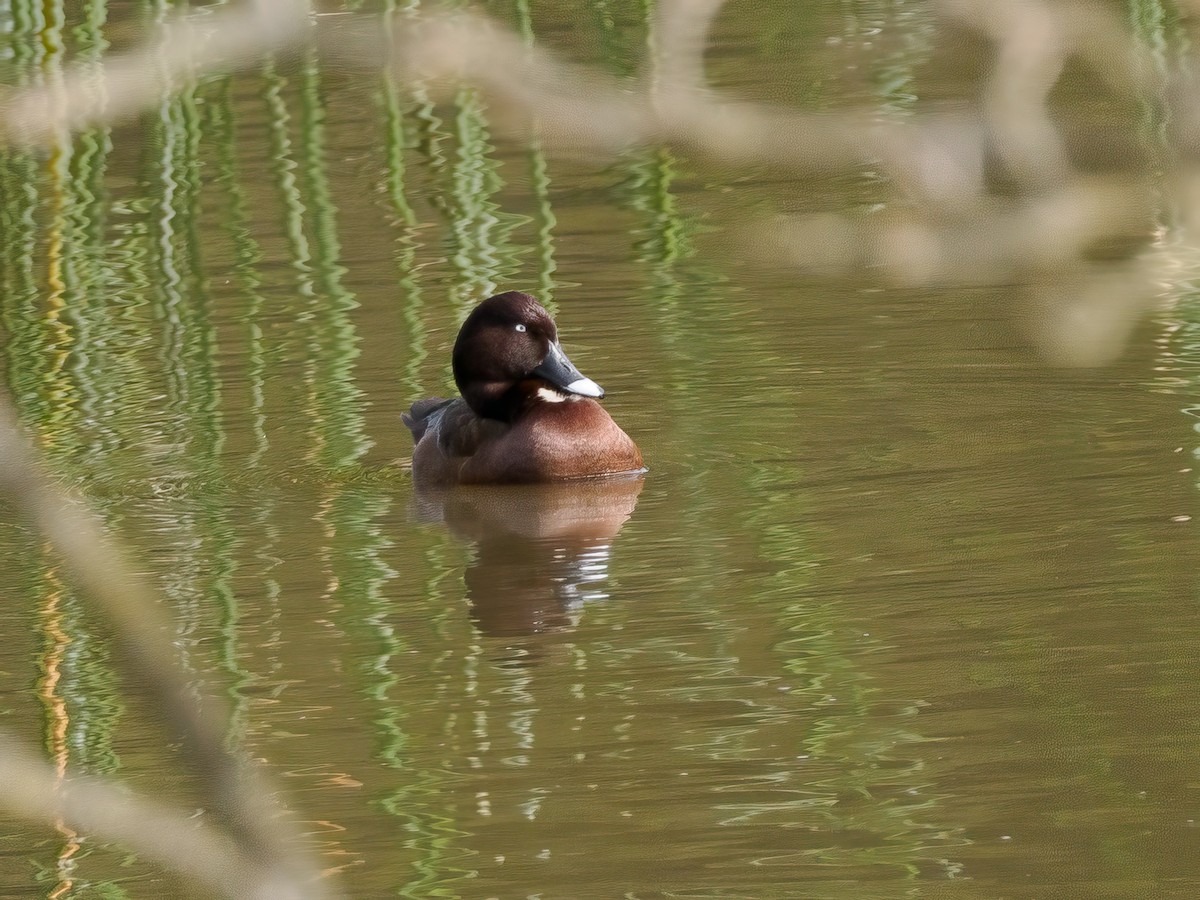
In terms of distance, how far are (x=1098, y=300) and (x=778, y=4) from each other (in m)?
13.1

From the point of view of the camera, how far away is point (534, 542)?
729cm

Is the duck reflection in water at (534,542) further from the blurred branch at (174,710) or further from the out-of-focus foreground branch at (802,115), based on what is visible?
the blurred branch at (174,710)

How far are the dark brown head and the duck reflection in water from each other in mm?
379

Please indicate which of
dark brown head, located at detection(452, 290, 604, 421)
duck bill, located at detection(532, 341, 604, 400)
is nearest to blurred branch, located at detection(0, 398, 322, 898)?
duck bill, located at detection(532, 341, 604, 400)

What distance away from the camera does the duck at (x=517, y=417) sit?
26.3 feet

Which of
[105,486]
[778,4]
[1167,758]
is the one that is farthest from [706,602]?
[778,4]

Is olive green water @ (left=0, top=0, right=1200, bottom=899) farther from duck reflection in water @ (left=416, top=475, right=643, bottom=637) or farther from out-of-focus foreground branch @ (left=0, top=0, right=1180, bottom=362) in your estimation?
out-of-focus foreground branch @ (left=0, top=0, right=1180, bottom=362)

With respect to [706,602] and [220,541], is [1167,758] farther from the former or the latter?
[220,541]

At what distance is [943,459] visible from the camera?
7660mm

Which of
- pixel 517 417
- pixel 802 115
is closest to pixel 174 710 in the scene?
pixel 802 115

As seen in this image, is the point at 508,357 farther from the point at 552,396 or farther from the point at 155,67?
the point at 155,67

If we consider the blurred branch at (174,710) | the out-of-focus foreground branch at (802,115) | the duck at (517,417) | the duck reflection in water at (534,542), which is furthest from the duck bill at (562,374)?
the blurred branch at (174,710)

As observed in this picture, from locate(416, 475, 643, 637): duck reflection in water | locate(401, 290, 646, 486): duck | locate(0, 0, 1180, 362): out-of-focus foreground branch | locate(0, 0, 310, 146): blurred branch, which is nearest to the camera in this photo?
locate(0, 0, 310, 146): blurred branch

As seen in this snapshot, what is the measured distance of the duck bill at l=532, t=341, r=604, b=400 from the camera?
26.7 ft
